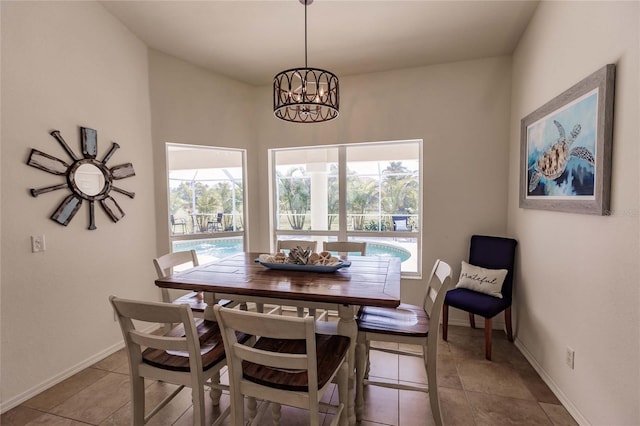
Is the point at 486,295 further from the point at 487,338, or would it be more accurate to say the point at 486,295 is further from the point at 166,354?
the point at 166,354

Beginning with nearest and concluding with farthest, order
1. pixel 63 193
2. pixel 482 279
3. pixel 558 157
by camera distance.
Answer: pixel 558 157
pixel 63 193
pixel 482 279

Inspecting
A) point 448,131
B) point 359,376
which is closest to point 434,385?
point 359,376

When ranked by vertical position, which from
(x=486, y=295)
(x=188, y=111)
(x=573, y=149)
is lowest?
(x=486, y=295)

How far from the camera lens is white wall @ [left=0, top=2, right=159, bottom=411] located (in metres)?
2.04

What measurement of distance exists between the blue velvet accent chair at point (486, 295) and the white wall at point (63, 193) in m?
3.06

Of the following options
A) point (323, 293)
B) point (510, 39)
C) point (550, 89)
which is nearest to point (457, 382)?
point (323, 293)

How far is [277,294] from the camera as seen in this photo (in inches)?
68.1

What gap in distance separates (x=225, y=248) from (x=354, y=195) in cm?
176

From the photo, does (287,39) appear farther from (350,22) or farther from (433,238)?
(433,238)

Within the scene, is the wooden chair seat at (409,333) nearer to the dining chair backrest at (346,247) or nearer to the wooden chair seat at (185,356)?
the wooden chair seat at (185,356)

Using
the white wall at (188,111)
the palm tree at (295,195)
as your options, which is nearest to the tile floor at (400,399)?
the white wall at (188,111)

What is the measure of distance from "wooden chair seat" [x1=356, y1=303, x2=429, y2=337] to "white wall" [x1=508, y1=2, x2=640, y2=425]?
91 centimetres

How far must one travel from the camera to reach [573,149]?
1924 millimetres

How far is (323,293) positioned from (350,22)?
7.42ft
